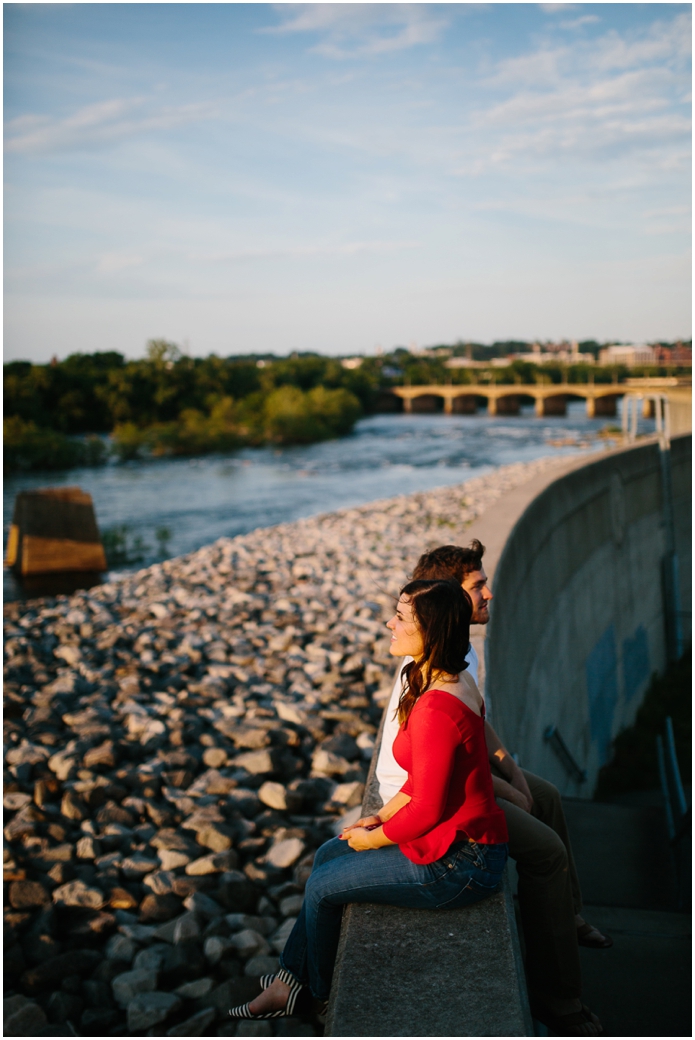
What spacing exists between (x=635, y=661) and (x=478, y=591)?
35.9 feet

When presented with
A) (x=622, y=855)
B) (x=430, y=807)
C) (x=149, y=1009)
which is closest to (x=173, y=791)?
(x=149, y=1009)

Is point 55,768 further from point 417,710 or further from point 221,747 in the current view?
point 417,710

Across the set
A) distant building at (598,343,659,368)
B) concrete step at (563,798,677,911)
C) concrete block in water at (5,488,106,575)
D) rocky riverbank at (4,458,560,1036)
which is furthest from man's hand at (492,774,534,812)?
distant building at (598,343,659,368)

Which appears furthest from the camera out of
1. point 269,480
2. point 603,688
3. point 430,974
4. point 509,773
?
point 269,480

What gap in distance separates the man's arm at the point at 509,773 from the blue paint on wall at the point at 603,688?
7579 mm

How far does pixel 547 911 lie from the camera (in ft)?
7.89

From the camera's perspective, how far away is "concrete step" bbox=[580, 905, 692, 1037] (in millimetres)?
3920

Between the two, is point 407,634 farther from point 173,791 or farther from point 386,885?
point 173,791

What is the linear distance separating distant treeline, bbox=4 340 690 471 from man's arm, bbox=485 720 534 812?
33.9 meters

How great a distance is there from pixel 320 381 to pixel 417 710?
81.5m

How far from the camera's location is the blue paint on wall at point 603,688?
9957 mm

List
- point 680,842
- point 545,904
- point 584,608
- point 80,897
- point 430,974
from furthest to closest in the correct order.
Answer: point 584,608 → point 680,842 → point 80,897 → point 545,904 → point 430,974

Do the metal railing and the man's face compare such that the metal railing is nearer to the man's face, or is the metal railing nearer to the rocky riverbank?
the rocky riverbank

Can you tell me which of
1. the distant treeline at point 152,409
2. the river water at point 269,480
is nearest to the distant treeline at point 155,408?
the distant treeline at point 152,409
